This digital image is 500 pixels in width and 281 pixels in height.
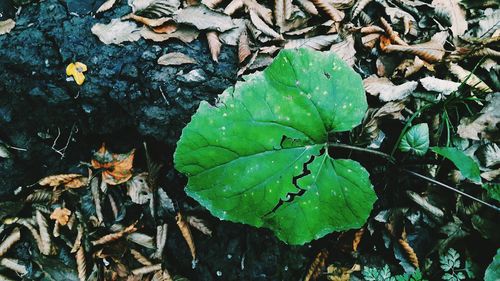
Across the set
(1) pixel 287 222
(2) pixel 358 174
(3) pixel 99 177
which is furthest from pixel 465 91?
(3) pixel 99 177

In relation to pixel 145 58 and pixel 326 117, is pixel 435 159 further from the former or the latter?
pixel 145 58

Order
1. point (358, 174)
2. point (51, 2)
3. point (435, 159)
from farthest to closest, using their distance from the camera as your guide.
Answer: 1. point (51, 2)
2. point (435, 159)
3. point (358, 174)

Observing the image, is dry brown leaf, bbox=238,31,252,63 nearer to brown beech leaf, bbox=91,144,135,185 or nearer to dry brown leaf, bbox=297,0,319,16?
dry brown leaf, bbox=297,0,319,16

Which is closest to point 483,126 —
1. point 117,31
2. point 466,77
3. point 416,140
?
point 466,77

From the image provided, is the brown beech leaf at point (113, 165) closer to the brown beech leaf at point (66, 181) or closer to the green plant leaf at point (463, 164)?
the brown beech leaf at point (66, 181)

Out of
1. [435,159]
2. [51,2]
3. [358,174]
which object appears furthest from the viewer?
[51,2]

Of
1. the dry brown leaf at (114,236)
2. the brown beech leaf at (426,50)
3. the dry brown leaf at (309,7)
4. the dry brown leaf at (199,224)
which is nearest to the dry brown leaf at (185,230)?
the dry brown leaf at (199,224)

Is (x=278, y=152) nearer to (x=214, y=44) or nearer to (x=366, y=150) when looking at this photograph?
(x=366, y=150)
